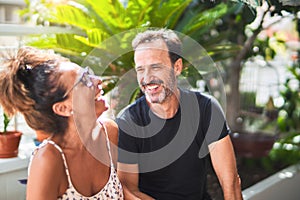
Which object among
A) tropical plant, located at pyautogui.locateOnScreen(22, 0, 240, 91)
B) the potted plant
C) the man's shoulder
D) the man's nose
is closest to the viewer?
the man's nose

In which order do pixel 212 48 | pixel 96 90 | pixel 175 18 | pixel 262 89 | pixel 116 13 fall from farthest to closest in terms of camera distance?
1. pixel 262 89
2. pixel 212 48
3. pixel 175 18
4. pixel 116 13
5. pixel 96 90

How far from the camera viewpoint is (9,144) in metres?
2.25

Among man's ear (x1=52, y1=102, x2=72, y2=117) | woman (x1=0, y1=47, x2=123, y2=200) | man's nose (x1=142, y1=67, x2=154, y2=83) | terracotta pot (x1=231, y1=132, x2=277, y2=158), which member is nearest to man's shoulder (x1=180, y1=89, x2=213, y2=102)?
man's nose (x1=142, y1=67, x2=154, y2=83)

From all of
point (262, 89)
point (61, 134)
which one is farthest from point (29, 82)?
point (262, 89)

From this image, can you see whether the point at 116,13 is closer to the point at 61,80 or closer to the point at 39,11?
the point at 39,11

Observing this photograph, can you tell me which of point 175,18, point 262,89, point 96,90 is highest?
point 175,18

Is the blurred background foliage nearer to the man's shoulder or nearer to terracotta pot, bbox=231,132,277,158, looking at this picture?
the man's shoulder

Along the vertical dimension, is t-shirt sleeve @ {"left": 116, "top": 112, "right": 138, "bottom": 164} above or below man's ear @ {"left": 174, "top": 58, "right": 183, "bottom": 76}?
below

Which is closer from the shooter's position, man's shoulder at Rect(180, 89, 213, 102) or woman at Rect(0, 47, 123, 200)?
woman at Rect(0, 47, 123, 200)

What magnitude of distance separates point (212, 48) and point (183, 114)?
1.30m

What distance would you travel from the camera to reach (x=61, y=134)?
1.49 metres

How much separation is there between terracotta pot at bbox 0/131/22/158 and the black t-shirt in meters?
0.79

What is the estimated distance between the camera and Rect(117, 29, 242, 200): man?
1.74 m

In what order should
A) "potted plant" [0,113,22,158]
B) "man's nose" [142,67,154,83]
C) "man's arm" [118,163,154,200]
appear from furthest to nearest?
"potted plant" [0,113,22,158]
"man's arm" [118,163,154,200]
"man's nose" [142,67,154,83]
